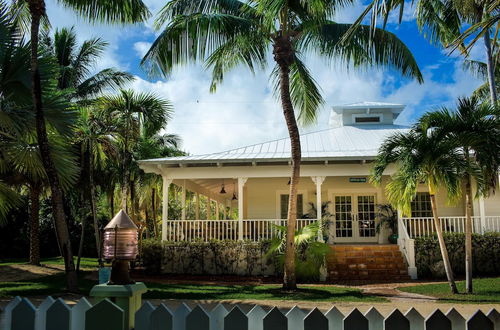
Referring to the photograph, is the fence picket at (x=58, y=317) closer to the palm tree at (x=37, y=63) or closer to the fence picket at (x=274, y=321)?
the fence picket at (x=274, y=321)

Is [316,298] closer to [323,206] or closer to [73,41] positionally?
[323,206]

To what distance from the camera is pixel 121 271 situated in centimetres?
380

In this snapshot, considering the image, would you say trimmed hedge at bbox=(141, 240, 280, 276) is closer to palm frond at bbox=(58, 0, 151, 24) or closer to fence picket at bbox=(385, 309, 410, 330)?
palm frond at bbox=(58, 0, 151, 24)

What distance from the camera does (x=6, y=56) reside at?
32.8 ft

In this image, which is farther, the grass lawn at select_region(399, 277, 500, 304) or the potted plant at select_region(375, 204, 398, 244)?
the potted plant at select_region(375, 204, 398, 244)

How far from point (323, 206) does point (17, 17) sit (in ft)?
40.5

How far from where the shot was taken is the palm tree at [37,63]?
1020 cm

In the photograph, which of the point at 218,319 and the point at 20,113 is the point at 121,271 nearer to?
the point at 218,319

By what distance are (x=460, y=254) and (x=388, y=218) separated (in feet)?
10.9

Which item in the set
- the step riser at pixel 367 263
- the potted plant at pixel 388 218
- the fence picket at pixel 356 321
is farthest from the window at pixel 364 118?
the fence picket at pixel 356 321

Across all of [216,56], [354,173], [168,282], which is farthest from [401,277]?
[216,56]

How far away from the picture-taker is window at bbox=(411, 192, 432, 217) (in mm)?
19141

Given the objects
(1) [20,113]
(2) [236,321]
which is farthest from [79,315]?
(1) [20,113]

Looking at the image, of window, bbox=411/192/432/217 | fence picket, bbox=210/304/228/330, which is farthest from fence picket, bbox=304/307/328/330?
window, bbox=411/192/432/217
